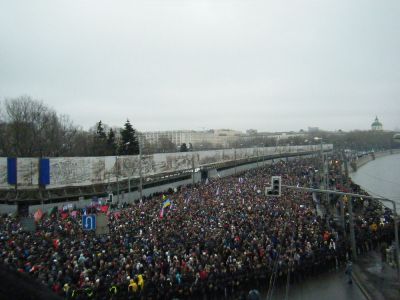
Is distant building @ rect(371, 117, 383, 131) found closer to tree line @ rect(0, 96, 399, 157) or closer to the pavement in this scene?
tree line @ rect(0, 96, 399, 157)

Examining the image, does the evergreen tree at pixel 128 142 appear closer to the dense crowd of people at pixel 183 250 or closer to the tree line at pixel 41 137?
the tree line at pixel 41 137

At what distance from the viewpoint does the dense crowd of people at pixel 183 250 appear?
1223cm

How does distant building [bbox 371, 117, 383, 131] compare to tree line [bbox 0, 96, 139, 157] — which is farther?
distant building [bbox 371, 117, 383, 131]

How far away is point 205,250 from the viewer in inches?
585

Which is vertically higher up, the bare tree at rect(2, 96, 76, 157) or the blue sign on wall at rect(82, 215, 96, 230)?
the bare tree at rect(2, 96, 76, 157)

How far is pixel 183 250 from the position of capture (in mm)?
14680

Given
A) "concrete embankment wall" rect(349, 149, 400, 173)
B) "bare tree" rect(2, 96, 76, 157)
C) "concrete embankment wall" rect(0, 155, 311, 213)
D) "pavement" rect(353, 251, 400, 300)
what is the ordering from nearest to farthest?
"pavement" rect(353, 251, 400, 300)
"concrete embankment wall" rect(0, 155, 311, 213)
"bare tree" rect(2, 96, 76, 157)
"concrete embankment wall" rect(349, 149, 400, 173)

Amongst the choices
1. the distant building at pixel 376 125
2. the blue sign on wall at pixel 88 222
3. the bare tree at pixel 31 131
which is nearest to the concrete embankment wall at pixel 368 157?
the distant building at pixel 376 125

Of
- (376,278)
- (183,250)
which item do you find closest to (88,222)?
(183,250)

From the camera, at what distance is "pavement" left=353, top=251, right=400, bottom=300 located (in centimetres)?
1284

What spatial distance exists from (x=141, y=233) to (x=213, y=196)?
11334 millimetres

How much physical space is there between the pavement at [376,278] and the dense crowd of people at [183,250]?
99 centimetres

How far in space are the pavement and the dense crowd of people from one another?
0.99m

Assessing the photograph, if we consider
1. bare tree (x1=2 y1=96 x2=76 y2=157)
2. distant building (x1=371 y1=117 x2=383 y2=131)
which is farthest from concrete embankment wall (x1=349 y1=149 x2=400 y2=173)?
bare tree (x1=2 y1=96 x2=76 y2=157)
